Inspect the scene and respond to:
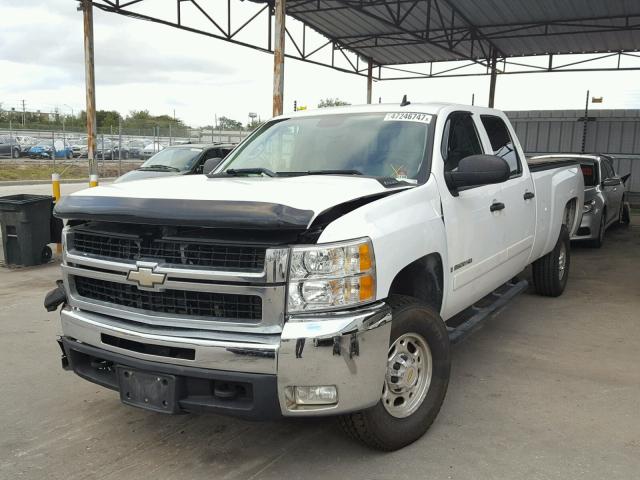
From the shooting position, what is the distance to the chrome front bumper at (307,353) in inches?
106

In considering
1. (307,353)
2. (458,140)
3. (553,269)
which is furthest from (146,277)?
(553,269)

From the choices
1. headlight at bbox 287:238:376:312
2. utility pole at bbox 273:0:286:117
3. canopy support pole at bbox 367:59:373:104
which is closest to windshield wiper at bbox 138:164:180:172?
utility pole at bbox 273:0:286:117

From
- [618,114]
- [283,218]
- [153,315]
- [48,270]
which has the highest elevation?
[618,114]

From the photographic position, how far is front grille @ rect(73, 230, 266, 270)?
2.81m

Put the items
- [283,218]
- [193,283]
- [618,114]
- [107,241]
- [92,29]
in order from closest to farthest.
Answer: [283,218] < [193,283] < [107,241] < [92,29] < [618,114]

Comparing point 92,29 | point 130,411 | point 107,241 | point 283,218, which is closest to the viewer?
point 283,218

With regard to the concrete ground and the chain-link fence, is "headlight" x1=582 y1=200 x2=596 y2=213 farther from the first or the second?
the chain-link fence

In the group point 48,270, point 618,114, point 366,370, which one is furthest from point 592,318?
point 618,114

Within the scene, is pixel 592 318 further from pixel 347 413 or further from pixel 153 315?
pixel 153 315

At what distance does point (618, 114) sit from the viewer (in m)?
19.8

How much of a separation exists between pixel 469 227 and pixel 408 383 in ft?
4.14

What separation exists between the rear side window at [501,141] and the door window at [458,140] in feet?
1.06

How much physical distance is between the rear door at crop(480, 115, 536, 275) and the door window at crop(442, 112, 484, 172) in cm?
30

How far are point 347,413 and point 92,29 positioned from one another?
13062mm
